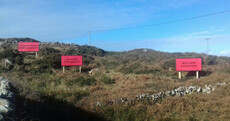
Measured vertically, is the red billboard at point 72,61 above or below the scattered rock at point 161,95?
above

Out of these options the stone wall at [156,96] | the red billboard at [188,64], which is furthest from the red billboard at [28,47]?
the stone wall at [156,96]

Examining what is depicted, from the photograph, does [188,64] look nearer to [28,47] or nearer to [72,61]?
[72,61]

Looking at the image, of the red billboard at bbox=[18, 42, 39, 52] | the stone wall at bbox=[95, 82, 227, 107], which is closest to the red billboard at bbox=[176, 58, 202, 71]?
the stone wall at bbox=[95, 82, 227, 107]

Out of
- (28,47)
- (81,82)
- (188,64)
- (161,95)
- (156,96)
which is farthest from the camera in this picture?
(28,47)

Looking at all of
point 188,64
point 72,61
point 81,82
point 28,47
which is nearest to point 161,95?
point 81,82

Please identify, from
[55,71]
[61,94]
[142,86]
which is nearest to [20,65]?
[55,71]

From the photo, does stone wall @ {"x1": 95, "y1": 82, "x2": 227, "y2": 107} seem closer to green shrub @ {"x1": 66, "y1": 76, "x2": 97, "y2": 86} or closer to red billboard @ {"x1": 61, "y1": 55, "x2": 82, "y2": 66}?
green shrub @ {"x1": 66, "y1": 76, "x2": 97, "y2": 86}

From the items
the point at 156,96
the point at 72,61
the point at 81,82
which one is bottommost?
the point at 156,96

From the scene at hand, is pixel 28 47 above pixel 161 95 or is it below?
above

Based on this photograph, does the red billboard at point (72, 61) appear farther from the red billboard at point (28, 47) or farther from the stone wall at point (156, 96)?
the stone wall at point (156, 96)

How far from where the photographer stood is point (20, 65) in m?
18.6

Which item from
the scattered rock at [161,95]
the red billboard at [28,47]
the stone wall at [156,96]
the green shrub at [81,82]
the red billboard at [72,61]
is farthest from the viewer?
the red billboard at [28,47]

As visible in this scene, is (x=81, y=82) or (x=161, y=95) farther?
(x=81, y=82)

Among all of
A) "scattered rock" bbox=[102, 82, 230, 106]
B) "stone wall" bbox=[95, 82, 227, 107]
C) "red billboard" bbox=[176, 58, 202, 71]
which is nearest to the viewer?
"stone wall" bbox=[95, 82, 227, 107]
